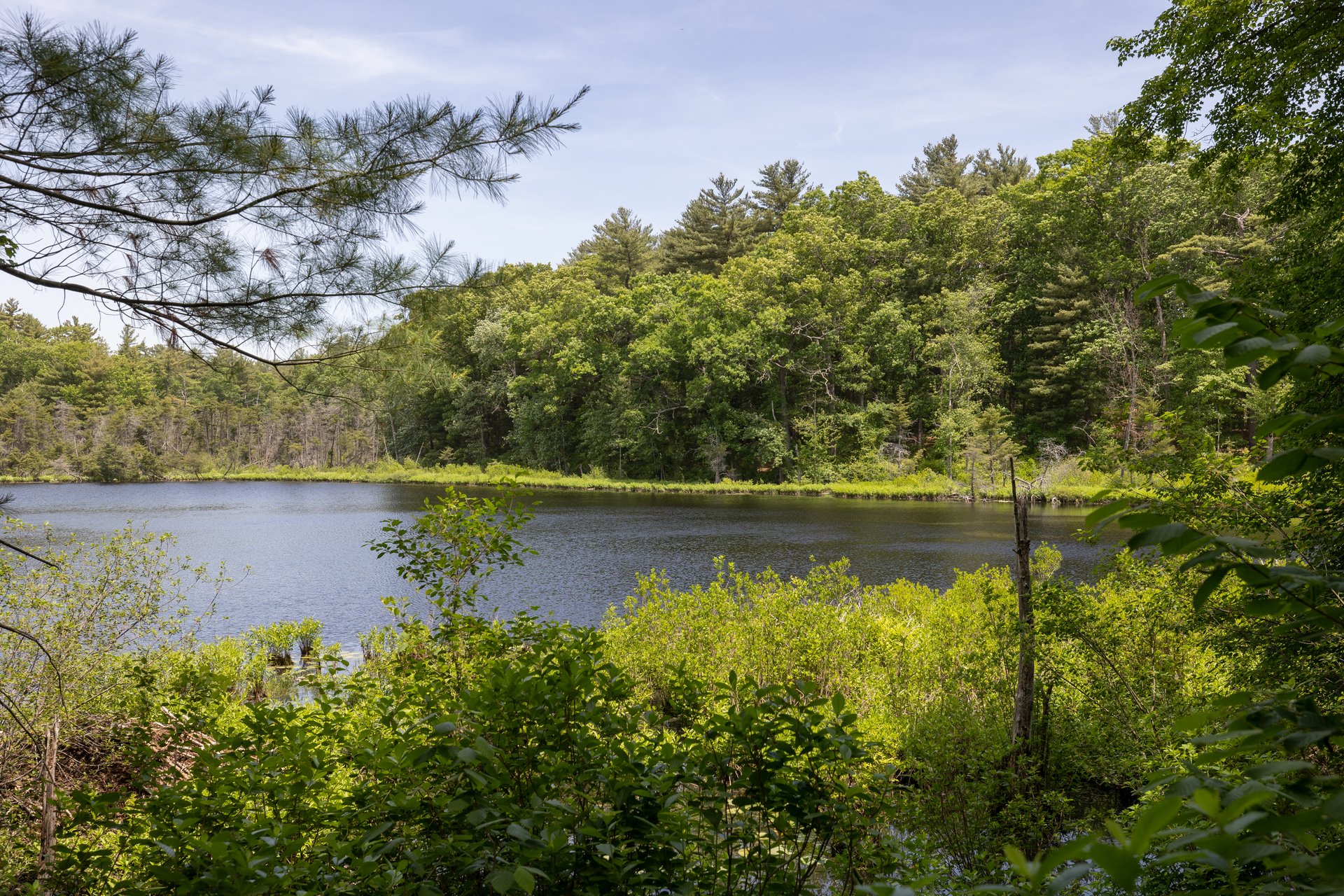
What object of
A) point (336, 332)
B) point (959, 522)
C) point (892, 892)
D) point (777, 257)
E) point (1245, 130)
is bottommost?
point (959, 522)

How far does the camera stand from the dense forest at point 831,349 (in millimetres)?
30781

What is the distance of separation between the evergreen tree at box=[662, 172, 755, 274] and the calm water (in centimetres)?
1852

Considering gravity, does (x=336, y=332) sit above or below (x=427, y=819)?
above

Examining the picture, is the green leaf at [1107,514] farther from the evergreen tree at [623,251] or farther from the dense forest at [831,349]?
the evergreen tree at [623,251]

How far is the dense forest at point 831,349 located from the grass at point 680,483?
41.3 inches

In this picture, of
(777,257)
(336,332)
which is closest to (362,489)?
(777,257)

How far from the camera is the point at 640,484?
130 ft

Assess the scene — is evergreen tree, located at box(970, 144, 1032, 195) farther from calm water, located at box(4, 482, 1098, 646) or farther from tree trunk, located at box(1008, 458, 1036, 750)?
tree trunk, located at box(1008, 458, 1036, 750)

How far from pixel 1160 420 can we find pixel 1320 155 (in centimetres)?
260

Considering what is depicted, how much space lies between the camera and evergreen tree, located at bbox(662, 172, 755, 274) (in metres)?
47.5

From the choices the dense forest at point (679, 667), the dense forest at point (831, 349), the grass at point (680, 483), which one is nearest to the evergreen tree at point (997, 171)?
the dense forest at point (831, 349)

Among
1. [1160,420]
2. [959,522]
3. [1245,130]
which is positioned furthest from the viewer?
[959,522]

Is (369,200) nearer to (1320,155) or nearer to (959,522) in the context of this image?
(1320,155)

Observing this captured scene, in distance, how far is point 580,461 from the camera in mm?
46062
